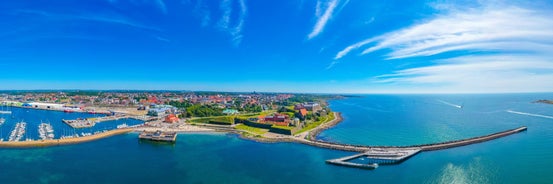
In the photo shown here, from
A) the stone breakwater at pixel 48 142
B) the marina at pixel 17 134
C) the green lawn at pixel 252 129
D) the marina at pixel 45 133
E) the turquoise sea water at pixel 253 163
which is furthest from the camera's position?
the green lawn at pixel 252 129

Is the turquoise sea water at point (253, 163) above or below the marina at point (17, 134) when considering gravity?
below

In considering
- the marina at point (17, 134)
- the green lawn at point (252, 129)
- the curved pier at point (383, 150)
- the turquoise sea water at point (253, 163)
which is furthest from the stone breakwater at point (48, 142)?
the curved pier at point (383, 150)

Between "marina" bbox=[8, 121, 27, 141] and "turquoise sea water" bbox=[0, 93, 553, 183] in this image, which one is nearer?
"turquoise sea water" bbox=[0, 93, 553, 183]

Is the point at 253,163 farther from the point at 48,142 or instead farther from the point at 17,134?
the point at 17,134

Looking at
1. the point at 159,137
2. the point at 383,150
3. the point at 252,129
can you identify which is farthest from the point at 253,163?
the point at 252,129

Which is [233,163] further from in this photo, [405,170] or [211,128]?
[211,128]

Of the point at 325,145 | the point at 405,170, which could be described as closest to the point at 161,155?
the point at 325,145

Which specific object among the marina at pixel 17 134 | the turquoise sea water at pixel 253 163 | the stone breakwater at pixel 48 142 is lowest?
the turquoise sea water at pixel 253 163

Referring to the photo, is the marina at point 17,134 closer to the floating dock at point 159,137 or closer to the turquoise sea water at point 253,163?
the turquoise sea water at point 253,163

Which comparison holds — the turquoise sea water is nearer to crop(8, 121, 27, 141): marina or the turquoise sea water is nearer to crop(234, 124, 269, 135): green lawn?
crop(234, 124, 269, 135): green lawn

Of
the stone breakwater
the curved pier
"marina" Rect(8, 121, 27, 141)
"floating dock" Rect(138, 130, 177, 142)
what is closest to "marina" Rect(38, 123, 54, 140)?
"marina" Rect(8, 121, 27, 141)

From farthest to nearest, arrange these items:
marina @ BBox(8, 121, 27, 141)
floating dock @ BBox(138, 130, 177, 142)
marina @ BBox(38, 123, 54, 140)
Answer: marina @ BBox(38, 123, 54, 140) → floating dock @ BBox(138, 130, 177, 142) → marina @ BBox(8, 121, 27, 141)
